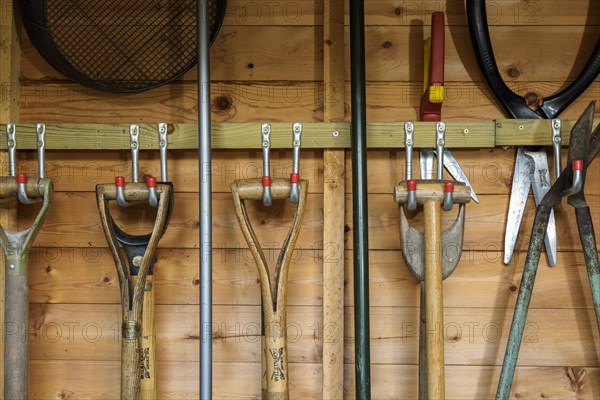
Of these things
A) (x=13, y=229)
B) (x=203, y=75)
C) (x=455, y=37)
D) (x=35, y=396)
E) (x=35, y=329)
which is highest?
(x=455, y=37)

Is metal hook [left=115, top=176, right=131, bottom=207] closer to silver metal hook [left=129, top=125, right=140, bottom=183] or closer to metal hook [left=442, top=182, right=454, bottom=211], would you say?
silver metal hook [left=129, top=125, right=140, bottom=183]

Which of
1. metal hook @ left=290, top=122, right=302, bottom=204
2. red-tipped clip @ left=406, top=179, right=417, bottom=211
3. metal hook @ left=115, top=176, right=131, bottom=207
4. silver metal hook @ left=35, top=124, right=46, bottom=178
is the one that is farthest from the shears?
silver metal hook @ left=35, top=124, right=46, bottom=178

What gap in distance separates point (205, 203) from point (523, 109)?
0.72 m

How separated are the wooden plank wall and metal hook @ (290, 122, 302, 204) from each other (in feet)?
0.24

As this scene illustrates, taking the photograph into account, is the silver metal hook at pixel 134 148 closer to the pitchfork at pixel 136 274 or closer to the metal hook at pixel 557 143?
the pitchfork at pixel 136 274

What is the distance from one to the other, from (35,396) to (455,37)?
49.6 inches

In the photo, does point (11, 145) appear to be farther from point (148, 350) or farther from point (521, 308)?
point (521, 308)

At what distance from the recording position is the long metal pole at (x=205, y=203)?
129 centimetres

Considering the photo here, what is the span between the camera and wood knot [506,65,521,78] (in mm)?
1451

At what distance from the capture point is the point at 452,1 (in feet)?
4.81

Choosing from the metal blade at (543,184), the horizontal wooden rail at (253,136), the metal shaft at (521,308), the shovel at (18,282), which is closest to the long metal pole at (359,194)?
the horizontal wooden rail at (253,136)

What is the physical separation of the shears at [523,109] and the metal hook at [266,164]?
0.49m

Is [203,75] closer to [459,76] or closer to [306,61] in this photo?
[306,61]

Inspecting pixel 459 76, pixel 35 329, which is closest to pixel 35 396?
pixel 35 329
